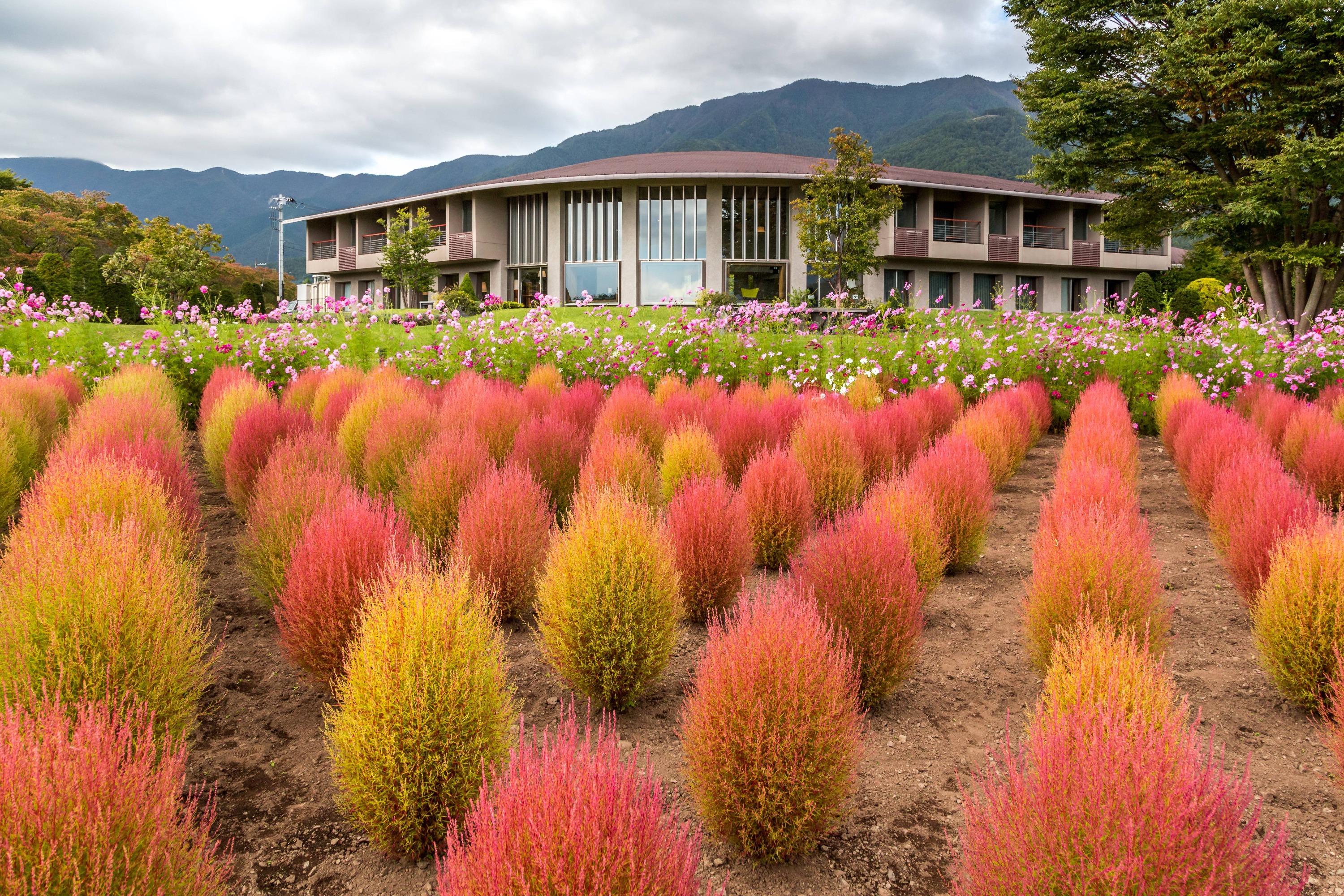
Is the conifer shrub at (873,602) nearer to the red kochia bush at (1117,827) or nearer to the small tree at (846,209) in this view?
the red kochia bush at (1117,827)

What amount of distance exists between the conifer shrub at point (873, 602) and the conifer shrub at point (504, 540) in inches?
65.5

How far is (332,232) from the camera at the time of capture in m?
50.4

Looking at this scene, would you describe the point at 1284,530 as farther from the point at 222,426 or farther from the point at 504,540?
the point at 222,426

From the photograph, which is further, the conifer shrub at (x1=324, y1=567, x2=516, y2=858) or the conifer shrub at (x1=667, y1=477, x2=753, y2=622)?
the conifer shrub at (x1=667, y1=477, x2=753, y2=622)

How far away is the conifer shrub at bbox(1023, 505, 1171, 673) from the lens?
3.67 m

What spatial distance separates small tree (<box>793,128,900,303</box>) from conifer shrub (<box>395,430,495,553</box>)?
27299 mm

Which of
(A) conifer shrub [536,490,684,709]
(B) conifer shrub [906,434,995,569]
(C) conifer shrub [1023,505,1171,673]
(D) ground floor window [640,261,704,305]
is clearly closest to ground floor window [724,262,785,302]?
(D) ground floor window [640,261,704,305]

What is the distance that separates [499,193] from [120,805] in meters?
40.8

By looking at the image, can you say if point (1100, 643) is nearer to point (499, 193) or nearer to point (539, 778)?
point (539, 778)

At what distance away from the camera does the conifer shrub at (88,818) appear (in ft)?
5.68

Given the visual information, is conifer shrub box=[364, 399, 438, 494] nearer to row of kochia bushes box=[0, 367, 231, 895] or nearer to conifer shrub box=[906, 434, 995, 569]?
row of kochia bushes box=[0, 367, 231, 895]

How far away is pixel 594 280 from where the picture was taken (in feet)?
124

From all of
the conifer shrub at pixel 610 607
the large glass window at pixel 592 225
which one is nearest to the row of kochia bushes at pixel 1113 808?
the conifer shrub at pixel 610 607

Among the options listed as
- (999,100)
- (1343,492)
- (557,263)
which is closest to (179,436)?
(1343,492)
